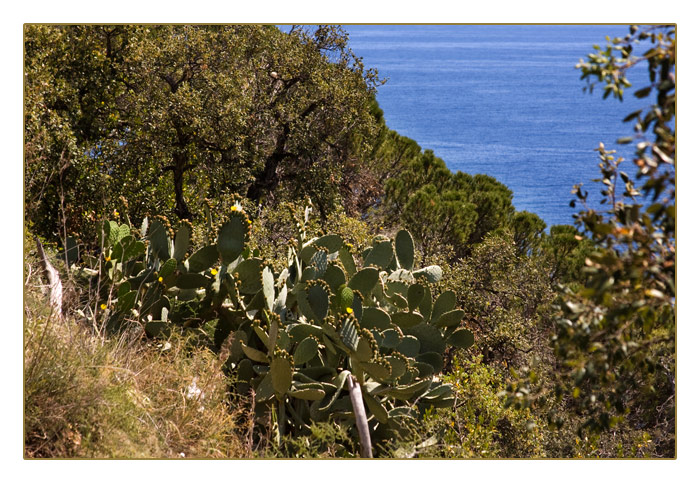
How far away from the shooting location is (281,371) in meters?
3.03

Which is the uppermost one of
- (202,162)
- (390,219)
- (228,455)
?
(202,162)

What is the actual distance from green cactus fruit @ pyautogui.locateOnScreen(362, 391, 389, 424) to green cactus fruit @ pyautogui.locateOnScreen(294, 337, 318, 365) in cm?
29

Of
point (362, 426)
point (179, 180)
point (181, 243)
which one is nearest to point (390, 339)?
point (362, 426)

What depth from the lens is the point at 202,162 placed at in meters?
6.72

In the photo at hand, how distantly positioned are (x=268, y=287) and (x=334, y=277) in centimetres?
32

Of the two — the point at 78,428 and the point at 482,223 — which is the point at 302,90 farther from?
the point at 78,428

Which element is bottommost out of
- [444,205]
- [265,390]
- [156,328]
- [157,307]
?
[265,390]

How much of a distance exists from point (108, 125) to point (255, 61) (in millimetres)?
1538

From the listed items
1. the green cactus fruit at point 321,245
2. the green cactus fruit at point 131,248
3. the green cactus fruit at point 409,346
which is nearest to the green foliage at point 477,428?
the green cactus fruit at point 409,346

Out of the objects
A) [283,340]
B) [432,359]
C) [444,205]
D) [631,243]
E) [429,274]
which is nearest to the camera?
[631,243]

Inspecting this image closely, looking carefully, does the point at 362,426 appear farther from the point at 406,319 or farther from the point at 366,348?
the point at 406,319

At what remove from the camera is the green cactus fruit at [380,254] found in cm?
373

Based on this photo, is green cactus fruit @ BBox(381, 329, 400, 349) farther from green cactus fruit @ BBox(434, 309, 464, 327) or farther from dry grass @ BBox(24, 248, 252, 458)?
dry grass @ BBox(24, 248, 252, 458)
